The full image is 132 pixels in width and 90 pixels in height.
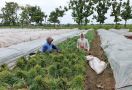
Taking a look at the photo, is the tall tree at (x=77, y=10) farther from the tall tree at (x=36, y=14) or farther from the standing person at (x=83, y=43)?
the standing person at (x=83, y=43)

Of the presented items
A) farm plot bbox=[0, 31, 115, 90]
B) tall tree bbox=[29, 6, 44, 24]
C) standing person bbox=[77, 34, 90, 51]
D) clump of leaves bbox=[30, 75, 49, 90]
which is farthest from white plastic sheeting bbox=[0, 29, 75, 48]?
tall tree bbox=[29, 6, 44, 24]

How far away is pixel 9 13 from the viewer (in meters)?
51.8

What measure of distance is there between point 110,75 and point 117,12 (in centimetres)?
3214

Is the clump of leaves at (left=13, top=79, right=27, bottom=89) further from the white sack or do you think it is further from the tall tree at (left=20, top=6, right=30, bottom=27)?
the tall tree at (left=20, top=6, right=30, bottom=27)

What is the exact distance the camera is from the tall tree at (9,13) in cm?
5147

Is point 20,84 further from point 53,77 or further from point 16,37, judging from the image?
point 16,37

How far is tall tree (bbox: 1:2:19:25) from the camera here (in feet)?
169

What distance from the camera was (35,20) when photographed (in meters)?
47.8

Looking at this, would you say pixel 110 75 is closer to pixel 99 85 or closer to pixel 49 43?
pixel 99 85

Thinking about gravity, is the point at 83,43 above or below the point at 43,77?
above

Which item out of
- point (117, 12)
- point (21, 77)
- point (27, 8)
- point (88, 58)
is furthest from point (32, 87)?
point (27, 8)

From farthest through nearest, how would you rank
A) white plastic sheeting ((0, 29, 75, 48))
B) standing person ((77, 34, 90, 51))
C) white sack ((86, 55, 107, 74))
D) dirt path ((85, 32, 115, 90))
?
white plastic sheeting ((0, 29, 75, 48)) < standing person ((77, 34, 90, 51)) < white sack ((86, 55, 107, 74)) < dirt path ((85, 32, 115, 90))

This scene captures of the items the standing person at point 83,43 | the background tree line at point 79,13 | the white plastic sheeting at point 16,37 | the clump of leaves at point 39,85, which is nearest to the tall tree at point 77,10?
the background tree line at point 79,13

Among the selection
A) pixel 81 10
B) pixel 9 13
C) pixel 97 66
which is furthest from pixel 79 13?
pixel 97 66
